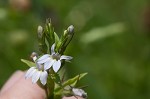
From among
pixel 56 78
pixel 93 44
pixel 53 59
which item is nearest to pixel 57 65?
pixel 53 59

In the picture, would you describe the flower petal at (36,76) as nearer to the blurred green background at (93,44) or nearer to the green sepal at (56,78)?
the green sepal at (56,78)

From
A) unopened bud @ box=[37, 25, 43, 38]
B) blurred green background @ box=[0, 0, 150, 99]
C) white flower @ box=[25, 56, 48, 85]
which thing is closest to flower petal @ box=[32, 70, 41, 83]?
white flower @ box=[25, 56, 48, 85]

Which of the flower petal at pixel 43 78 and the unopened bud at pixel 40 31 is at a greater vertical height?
the unopened bud at pixel 40 31

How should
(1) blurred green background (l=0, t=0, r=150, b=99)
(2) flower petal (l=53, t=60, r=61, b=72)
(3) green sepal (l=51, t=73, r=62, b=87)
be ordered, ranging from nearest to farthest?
(2) flower petal (l=53, t=60, r=61, b=72), (3) green sepal (l=51, t=73, r=62, b=87), (1) blurred green background (l=0, t=0, r=150, b=99)

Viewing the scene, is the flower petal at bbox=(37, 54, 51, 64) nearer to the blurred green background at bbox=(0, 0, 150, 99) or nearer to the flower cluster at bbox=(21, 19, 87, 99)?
the flower cluster at bbox=(21, 19, 87, 99)

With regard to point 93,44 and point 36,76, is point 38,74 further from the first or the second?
point 93,44

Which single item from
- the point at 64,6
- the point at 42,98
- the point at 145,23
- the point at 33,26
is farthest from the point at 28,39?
the point at 42,98

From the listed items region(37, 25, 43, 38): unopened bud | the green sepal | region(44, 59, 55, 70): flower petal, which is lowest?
the green sepal

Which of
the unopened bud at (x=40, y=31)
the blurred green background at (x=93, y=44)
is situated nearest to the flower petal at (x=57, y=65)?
the unopened bud at (x=40, y=31)
